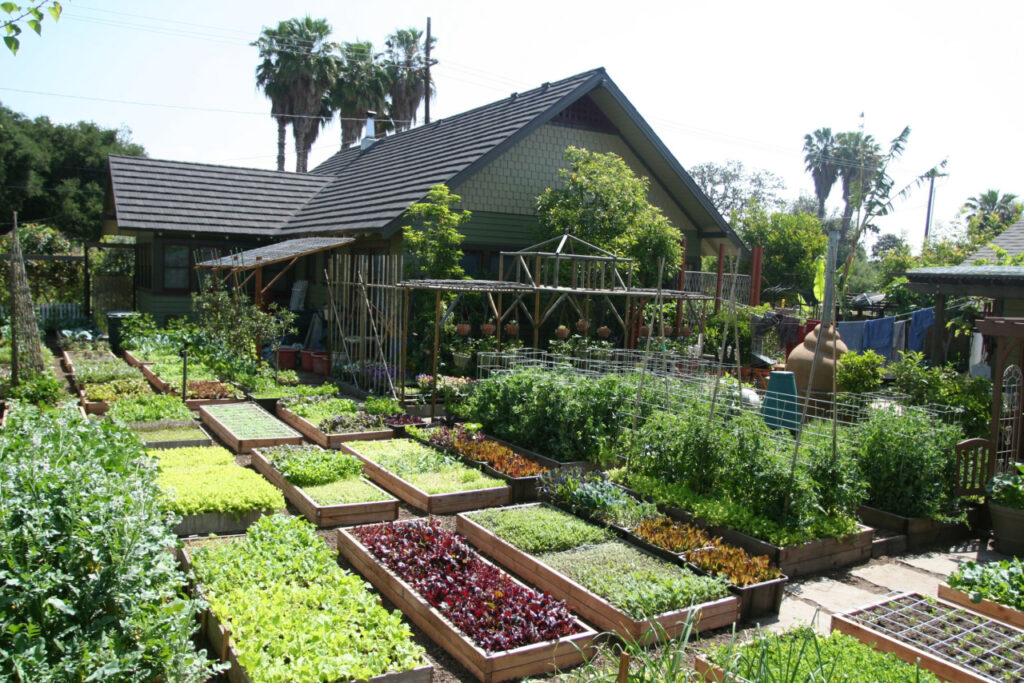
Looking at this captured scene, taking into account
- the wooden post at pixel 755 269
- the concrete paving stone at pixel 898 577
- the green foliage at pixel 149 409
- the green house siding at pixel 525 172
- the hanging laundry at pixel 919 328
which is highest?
the green house siding at pixel 525 172

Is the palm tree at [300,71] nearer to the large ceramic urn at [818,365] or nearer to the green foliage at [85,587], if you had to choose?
the large ceramic urn at [818,365]

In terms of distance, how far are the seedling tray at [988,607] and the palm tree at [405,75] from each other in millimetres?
35803

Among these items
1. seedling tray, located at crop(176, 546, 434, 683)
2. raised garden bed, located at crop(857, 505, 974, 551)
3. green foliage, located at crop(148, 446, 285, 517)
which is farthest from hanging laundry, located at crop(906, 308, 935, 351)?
seedling tray, located at crop(176, 546, 434, 683)

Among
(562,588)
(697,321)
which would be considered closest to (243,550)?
(562,588)

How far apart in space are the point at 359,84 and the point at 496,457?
1288 inches

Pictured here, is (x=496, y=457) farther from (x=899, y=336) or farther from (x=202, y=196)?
(x=899, y=336)

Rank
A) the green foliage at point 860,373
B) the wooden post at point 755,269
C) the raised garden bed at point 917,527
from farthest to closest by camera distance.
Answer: the wooden post at point 755,269
the green foliage at point 860,373
the raised garden bed at point 917,527

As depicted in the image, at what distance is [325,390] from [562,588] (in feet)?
25.5

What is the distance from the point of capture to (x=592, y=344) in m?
15.0

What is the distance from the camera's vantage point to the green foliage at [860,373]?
12.2 m

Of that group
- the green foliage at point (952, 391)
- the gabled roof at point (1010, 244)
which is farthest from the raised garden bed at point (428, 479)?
the gabled roof at point (1010, 244)

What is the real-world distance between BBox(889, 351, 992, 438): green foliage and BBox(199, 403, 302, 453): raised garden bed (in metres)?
8.13

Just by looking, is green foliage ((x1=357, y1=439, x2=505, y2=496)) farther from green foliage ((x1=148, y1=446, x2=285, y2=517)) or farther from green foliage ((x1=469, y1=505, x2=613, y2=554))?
green foliage ((x1=148, y1=446, x2=285, y2=517))

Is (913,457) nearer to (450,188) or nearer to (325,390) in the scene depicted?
(325,390)
